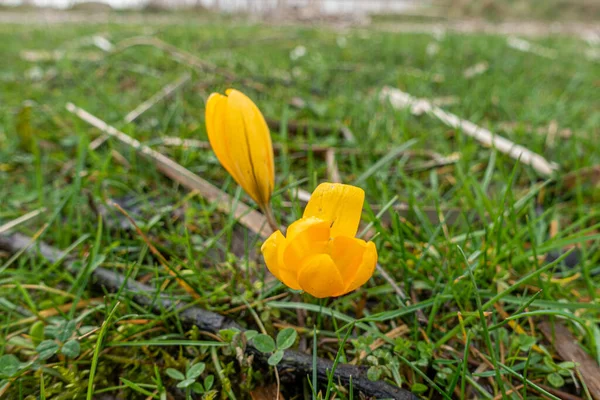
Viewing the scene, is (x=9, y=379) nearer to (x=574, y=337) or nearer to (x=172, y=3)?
(x=574, y=337)

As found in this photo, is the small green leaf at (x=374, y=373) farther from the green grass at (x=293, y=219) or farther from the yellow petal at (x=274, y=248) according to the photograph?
the yellow petal at (x=274, y=248)

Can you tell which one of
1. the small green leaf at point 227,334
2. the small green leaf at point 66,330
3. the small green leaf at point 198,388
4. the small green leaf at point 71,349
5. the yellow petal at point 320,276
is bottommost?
the small green leaf at point 198,388

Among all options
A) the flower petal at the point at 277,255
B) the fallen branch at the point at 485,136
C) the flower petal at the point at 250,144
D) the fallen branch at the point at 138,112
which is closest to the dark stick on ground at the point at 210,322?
the flower petal at the point at 277,255

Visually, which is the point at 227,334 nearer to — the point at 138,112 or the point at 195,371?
the point at 195,371

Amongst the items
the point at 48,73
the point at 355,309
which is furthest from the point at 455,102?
the point at 48,73

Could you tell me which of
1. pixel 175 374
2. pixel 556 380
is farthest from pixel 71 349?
pixel 556 380
